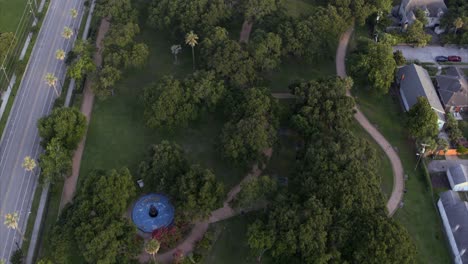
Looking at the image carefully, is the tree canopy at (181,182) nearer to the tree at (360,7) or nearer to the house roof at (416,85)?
the house roof at (416,85)

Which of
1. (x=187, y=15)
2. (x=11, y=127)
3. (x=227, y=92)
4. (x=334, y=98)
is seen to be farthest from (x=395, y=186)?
(x=11, y=127)

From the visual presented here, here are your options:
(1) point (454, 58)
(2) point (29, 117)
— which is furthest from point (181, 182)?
(1) point (454, 58)

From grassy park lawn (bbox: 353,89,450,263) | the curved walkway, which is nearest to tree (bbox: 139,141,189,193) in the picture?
the curved walkway

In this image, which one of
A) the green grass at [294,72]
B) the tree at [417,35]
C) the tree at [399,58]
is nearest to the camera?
the green grass at [294,72]

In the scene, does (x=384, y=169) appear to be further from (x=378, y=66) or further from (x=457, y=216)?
(x=378, y=66)

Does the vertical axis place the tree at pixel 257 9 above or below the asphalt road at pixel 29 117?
above

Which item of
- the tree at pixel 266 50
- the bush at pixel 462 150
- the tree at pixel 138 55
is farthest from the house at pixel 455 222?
the tree at pixel 138 55
